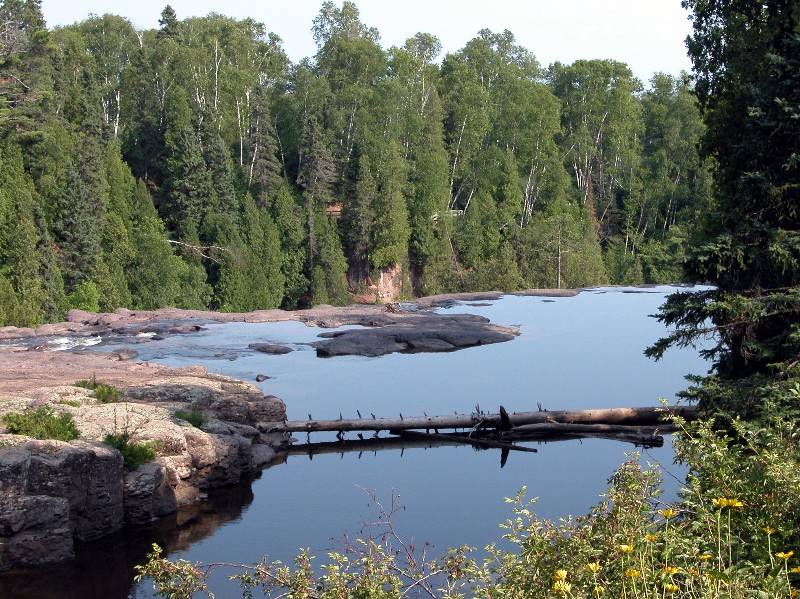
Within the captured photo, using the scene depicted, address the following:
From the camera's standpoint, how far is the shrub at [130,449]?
20281 mm

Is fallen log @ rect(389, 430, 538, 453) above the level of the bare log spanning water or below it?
below

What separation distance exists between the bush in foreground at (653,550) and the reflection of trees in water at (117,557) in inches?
311

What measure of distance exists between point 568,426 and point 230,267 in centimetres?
4373

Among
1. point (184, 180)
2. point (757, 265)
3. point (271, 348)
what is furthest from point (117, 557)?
point (184, 180)

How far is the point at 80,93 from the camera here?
64.1 meters

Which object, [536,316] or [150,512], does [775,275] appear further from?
[536,316]

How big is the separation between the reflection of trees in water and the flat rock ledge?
29 centimetres

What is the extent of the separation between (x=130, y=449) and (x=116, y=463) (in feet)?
2.91

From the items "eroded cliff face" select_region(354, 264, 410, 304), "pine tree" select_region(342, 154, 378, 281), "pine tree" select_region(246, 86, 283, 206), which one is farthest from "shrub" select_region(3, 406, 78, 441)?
"eroded cliff face" select_region(354, 264, 410, 304)

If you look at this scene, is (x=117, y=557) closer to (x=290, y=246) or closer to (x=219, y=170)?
(x=219, y=170)

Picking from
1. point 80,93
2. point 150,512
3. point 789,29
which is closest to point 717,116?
point 789,29

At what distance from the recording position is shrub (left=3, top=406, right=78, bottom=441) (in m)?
19.8

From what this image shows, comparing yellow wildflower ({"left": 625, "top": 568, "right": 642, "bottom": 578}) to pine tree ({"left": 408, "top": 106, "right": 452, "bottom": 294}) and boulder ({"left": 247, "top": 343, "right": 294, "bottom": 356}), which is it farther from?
pine tree ({"left": 408, "top": 106, "right": 452, "bottom": 294})

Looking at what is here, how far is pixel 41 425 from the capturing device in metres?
20.1
